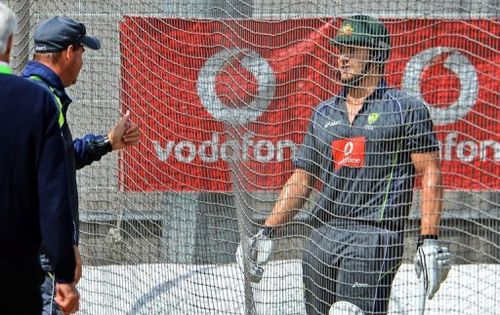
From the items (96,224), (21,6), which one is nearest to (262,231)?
(96,224)

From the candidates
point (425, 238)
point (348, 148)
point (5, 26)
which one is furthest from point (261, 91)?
point (5, 26)

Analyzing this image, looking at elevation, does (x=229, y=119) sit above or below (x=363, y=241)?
above

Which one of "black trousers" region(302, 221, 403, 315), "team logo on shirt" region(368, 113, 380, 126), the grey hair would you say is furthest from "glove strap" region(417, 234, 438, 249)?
the grey hair

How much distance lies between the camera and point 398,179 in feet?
15.8

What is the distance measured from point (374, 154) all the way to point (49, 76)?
1.61m

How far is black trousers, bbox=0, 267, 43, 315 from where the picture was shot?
3.66 m

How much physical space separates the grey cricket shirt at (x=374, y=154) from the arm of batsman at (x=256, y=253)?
0.35 meters

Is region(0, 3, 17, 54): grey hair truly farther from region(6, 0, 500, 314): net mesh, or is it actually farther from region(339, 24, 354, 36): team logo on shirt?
region(6, 0, 500, 314): net mesh

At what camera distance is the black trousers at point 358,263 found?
15.8 feet

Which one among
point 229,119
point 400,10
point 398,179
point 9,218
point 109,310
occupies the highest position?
point 400,10

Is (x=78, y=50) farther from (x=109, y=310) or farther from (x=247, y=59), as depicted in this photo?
(x=109, y=310)

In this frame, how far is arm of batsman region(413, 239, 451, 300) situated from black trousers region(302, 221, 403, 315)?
28cm

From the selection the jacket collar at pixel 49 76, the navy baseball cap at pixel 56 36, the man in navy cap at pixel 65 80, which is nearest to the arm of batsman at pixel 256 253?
the man in navy cap at pixel 65 80

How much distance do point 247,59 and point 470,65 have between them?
1423 mm
